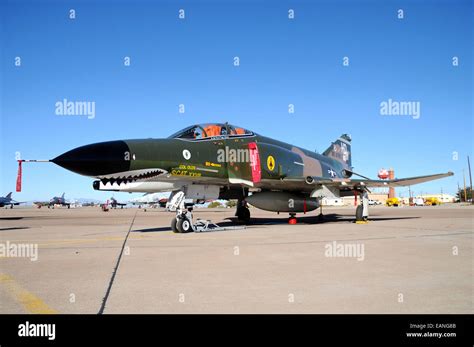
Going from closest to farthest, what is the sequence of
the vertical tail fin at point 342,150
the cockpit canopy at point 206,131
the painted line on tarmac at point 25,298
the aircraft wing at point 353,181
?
the painted line on tarmac at point 25,298
the cockpit canopy at point 206,131
the aircraft wing at point 353,181
the vertical tail fin at point 342,150

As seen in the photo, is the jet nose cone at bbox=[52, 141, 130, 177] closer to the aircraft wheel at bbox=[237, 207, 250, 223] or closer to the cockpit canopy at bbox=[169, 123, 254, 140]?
the cockpit canopy at bbox=[169, 123, 254, 140]

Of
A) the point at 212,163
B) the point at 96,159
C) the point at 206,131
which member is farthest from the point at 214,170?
the point at 96,159

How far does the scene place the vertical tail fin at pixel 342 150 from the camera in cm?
2555

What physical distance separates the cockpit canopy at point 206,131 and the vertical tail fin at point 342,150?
12.5 metres

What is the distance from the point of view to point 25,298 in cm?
427

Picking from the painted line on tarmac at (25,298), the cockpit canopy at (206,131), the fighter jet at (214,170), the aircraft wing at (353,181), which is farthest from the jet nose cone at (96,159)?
the aircraft wing at (353,181)

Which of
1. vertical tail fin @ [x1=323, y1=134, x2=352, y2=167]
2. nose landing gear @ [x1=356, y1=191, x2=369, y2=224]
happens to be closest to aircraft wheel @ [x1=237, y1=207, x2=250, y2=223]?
nose landing gear @ [x1=356, y1=191, x2=369, y2=224]

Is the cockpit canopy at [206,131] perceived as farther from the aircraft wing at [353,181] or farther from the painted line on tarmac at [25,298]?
the painted line on tarmac at [25,298]
